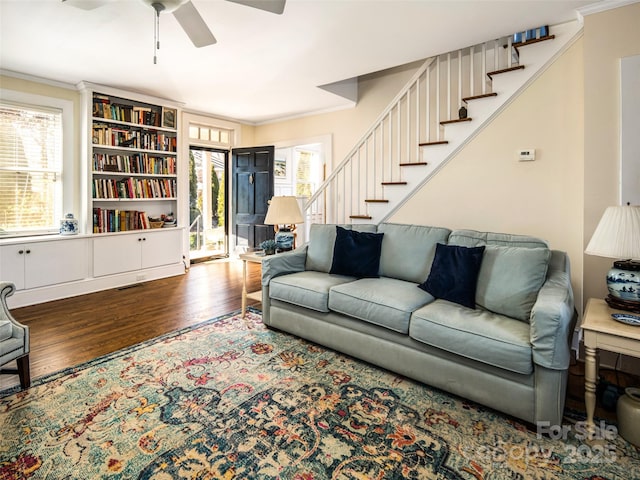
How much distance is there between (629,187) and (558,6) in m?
1.48

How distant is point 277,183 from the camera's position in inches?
293

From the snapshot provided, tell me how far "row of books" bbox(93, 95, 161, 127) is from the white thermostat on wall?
482cm

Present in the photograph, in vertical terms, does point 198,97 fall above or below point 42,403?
above

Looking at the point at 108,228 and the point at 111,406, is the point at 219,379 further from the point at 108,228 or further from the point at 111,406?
the point at 108,228

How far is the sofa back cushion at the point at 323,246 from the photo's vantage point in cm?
333

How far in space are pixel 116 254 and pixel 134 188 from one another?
3.23ft

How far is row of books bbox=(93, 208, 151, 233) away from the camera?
4.62 meters

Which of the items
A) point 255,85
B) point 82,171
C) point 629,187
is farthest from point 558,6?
point 82,171

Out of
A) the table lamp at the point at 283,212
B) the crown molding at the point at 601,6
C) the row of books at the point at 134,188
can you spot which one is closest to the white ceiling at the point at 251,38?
the crown molding at the point at 601,6

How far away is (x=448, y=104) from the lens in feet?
11.8

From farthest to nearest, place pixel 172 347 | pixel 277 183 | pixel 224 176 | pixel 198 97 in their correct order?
pixel 277 183 < pixel 224 176 < pixel 198 97 < pixel 172 347

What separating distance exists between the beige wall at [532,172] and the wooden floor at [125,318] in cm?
126

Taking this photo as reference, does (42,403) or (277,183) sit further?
(277,183)

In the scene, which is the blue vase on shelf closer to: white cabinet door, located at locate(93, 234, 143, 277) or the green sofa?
white cabinet door, located at locate(93, 234, 143, 277)
